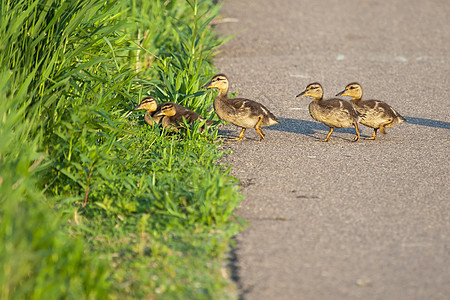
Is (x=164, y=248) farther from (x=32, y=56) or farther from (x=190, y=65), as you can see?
(x=190, y=65)

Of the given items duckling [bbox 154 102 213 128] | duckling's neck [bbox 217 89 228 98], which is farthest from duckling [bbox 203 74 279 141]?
duckling [bbox 154 102 213 128]

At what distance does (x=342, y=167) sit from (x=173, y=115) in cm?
206

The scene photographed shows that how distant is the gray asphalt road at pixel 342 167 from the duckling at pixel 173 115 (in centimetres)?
55

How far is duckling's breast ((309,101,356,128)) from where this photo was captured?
809 cm

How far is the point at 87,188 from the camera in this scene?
569cm

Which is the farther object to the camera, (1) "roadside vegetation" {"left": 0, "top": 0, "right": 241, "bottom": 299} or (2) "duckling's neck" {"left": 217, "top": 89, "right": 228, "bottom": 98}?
(2) "duckling's neck" {"left": 217, "top": 89, "right": 228, "bottom": 98}

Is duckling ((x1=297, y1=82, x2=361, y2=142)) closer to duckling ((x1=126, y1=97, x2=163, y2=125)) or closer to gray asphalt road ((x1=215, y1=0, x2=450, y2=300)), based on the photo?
gray asphalt road ((x1=215, y1=0, x2=450, y2=300))

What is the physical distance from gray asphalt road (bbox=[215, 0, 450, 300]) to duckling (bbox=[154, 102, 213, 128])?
21.8 inches

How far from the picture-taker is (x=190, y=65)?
28.1 ft

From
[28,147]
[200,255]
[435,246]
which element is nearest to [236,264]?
[200,255]

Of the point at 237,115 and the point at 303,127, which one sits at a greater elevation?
the point at 237,115

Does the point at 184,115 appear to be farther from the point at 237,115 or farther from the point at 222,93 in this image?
the point at 222,93

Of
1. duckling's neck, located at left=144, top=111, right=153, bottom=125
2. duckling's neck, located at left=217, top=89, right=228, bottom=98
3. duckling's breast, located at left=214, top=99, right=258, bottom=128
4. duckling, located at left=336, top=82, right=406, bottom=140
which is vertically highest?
duckling, located at left=336, top=82, right=406, bottom=140

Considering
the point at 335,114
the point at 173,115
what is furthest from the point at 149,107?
the point at 335,114
